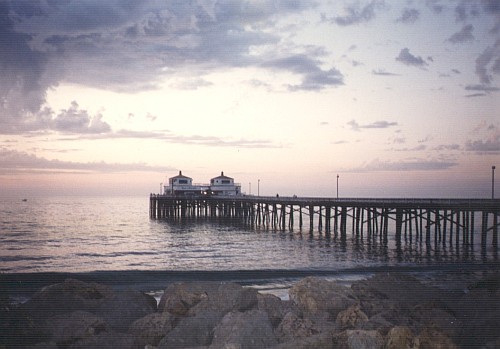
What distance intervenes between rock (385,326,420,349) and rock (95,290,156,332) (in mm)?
5183

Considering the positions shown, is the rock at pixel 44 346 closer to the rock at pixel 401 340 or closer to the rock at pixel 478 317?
the rock at pixel 401 340

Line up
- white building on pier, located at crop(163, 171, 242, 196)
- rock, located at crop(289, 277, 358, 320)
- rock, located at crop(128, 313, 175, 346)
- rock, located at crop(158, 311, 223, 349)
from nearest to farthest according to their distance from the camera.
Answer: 1. rock, located at crop(158, 311, 223, 349)
2. rock, located at crop(128, 313, 175, 346)
3. rock, located at crop(289, 277, 358, 320)
4. white building on pier, located at crop(163, 171, 242, 196)

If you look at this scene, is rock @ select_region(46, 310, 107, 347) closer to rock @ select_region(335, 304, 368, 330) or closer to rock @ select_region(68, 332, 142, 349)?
rock @ select_region(68, 332, 142, 349)

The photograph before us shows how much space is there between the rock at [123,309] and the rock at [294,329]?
318 centimetres

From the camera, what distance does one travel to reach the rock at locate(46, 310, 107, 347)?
27.6 feet

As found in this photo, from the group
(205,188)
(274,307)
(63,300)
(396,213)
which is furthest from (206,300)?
(205,188)

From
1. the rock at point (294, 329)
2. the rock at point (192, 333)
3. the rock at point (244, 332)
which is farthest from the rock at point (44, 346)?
the rock at point (294, 329)

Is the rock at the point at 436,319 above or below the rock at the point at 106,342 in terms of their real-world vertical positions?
above

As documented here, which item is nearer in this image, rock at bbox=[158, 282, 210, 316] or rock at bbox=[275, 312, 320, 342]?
rock at bbox=[275, 312, 320, 342]

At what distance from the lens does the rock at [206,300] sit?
9.91 metres

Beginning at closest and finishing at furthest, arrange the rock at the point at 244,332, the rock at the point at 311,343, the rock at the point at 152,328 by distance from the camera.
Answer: the rock at the point at 311,343 < the rock at the point at 244,332 < the rock at the point at 152,328

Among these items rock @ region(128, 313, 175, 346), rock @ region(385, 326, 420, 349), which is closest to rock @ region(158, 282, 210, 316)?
rock @ region(128, 313, 175, 346)

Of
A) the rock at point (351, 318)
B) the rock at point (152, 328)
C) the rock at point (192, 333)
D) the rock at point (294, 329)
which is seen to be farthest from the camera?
the rock at point (351, 318)

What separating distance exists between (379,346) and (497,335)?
245 centimetres
